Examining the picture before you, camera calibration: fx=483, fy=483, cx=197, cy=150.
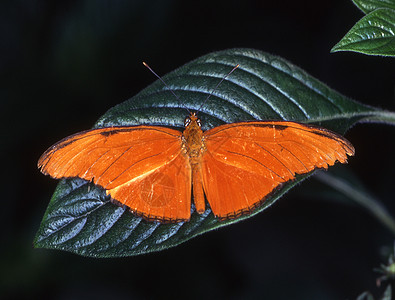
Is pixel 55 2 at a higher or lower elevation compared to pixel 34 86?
higher

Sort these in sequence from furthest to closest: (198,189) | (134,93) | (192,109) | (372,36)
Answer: (134,93) → (192,109) → (198,189) → (372,36)

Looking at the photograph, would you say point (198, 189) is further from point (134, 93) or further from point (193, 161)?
point (134, 93)

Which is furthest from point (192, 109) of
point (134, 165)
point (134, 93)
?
point (134, 93)

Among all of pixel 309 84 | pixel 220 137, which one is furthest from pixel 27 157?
pixel 309 84

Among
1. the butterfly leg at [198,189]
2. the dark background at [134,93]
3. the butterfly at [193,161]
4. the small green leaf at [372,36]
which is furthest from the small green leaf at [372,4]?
the dark background at [134,93]

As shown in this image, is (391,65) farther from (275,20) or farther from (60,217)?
(60,217)
